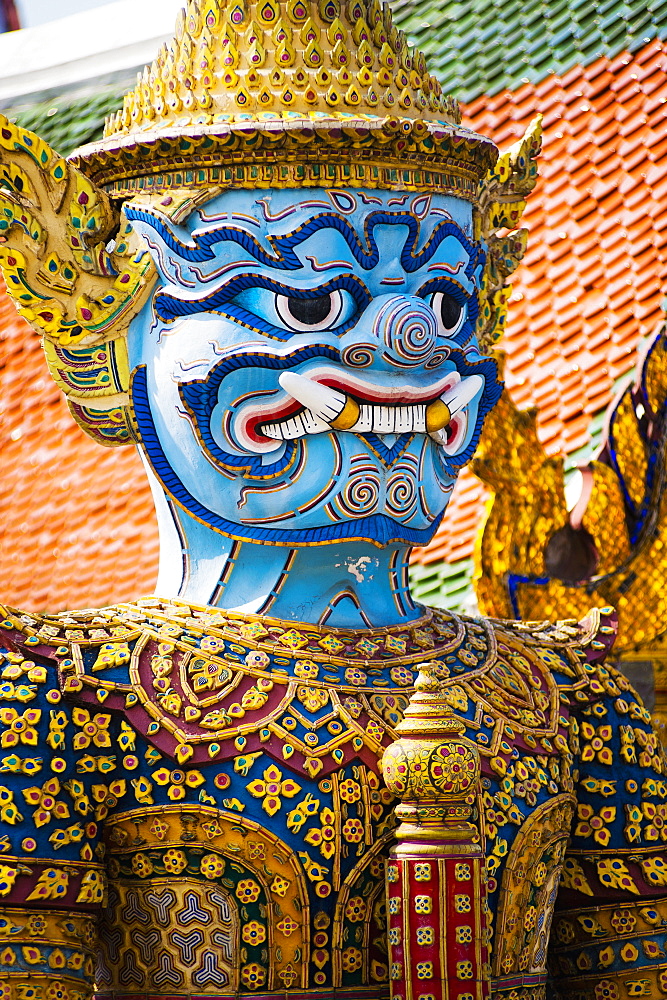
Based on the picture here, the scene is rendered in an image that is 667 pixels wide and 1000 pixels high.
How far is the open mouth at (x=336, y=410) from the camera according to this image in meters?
2.99

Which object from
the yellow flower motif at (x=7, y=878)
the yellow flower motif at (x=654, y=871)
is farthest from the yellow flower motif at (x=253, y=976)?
the yellow flower motif at (x=654, y=871)

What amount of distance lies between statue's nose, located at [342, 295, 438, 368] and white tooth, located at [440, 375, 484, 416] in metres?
0.11

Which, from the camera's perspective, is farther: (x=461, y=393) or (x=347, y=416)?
(x=461, y=393)

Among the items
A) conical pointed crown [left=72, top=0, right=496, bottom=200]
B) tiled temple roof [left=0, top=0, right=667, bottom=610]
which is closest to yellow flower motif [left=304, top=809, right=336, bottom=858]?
conical pointed crown [left=72, top=0, right=496, bottom=200]

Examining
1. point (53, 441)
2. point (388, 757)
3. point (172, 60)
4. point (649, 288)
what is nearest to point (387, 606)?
point (388, 757)

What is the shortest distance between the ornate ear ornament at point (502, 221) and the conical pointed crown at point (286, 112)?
0.21 meters

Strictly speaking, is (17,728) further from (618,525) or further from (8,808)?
(618,525)

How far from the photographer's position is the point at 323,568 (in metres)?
3.14

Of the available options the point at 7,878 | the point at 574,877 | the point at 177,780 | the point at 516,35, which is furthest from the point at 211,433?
the point at 516,35

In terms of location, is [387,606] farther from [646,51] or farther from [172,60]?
[646,51]

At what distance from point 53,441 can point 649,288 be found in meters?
1.94

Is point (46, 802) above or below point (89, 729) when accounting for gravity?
below

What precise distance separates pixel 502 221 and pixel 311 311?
615 millimetres

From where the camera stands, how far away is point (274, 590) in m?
3.12
